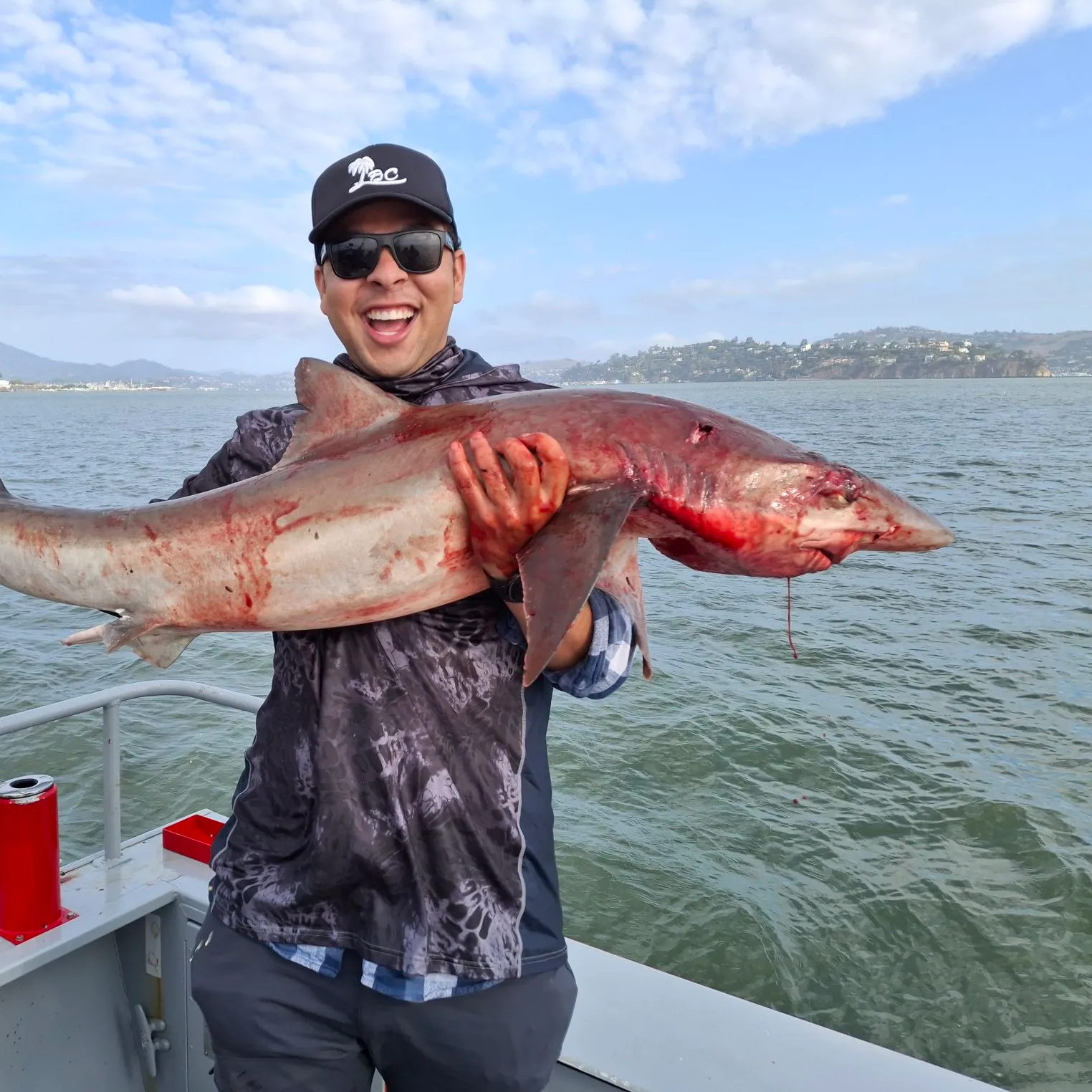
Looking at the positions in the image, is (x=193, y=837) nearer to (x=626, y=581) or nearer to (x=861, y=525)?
(x=626, y=581)

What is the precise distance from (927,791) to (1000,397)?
107828mm

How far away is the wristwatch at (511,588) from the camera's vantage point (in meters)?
2.53

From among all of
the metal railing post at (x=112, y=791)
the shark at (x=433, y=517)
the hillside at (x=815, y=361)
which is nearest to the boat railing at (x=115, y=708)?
the metal railing post at (x=112, y=791)

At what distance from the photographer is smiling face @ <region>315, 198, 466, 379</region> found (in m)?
2.87

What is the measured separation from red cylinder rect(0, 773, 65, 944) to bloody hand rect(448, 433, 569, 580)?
9.24ft

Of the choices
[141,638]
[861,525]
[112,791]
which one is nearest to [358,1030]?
[141,638]

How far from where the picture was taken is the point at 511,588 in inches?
100.0

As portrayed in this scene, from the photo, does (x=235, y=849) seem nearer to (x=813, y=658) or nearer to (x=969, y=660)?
(x=813, y=658)

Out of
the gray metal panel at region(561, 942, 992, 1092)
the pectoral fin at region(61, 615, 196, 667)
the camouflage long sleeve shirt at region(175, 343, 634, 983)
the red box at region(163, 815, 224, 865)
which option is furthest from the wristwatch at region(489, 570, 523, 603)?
the red box at region(163, 815, 224, 865)

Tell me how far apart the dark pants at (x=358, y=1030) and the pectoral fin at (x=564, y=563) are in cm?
92

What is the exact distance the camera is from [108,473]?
3834 centimetres

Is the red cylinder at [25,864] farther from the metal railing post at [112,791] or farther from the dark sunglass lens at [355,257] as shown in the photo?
the dark sunglass lens at [355,257]

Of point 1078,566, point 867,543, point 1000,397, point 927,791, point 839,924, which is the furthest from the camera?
point 1000,397

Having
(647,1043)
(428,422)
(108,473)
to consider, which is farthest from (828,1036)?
(108,473)
